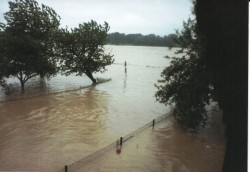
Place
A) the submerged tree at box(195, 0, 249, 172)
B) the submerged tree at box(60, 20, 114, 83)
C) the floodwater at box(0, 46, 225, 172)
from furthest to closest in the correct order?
the submerged tree at box(60, 20, 114, 83) → the floodwater at box(0, 46, 225, 172) → the submerged tree at box(195, 0, 249, 172)

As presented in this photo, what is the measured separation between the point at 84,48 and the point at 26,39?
8.72 m

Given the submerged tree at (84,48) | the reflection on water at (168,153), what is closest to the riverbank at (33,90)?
the submerged tree at (84,48)

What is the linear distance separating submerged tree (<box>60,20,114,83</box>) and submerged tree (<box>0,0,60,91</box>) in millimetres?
3789

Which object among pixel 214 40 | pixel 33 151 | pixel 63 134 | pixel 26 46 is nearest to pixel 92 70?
pixel 26 46

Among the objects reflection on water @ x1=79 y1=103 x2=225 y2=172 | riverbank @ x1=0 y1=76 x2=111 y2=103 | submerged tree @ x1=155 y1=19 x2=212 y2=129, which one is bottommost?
reflection on water @ x1=79 y1=103 x2=225 y2=172

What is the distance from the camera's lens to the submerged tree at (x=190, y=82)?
17500 mm

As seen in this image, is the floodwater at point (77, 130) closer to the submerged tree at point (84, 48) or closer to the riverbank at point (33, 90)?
the riverbank at point (33, 90)

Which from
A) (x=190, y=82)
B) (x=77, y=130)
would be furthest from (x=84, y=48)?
(x=190, y=82)

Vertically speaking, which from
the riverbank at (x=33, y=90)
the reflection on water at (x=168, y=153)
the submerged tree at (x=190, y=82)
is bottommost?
the reflection on water at (x=168, y=153)

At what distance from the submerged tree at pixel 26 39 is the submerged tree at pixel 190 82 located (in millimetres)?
17743

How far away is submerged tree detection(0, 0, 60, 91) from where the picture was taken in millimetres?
30984

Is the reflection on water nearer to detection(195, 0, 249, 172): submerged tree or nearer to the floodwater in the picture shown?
the floodwater

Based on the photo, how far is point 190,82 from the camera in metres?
17.9

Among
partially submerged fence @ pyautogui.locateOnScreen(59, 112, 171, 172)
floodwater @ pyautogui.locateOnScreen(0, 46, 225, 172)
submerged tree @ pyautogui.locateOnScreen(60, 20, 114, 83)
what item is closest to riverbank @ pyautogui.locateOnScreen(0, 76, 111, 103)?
floodwater @ pyautogui.locateOnScreen(0, 46, 225, 172)
